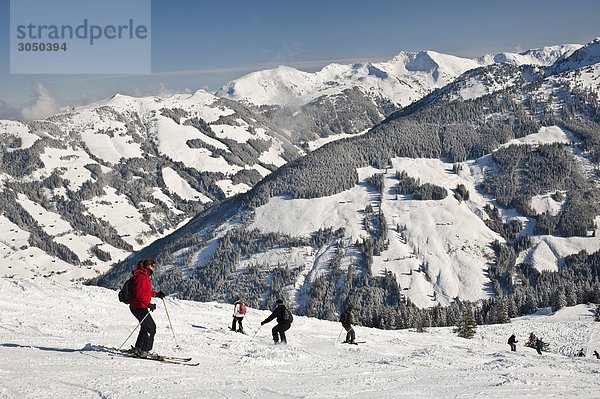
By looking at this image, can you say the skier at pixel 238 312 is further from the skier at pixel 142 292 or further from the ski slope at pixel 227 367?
the skier at pixel 142 292

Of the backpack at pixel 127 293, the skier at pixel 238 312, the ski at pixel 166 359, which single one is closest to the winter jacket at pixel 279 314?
the skier at pixel 238 312

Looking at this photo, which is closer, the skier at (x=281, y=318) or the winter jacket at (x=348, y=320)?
the skier at (x=281, y=318)

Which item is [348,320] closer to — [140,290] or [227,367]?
[227,367]

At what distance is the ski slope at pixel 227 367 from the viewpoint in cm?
1389

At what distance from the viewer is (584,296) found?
421ft

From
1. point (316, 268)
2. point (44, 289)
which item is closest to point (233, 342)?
point (44, 289)

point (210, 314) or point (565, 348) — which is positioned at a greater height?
point (210, 314)

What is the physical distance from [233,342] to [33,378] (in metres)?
10.6

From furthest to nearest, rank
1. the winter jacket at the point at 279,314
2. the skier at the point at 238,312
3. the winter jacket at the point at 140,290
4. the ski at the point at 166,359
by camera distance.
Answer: the skier at the point at 238,312 < the winter jacket at the point at 279,314 < the ski at the point at 166,359 < the winter jacket at the point at 140,290

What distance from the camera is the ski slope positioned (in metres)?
13.9

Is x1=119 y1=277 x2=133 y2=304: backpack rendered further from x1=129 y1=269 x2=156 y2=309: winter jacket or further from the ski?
the ski

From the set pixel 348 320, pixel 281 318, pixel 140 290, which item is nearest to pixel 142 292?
pixel 140 290

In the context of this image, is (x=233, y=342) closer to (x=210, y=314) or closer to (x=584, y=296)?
(x=210, y=314)

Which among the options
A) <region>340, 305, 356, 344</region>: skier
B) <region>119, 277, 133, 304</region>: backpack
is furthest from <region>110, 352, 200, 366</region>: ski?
<region>340, 305, 356, 344</region>: skier
